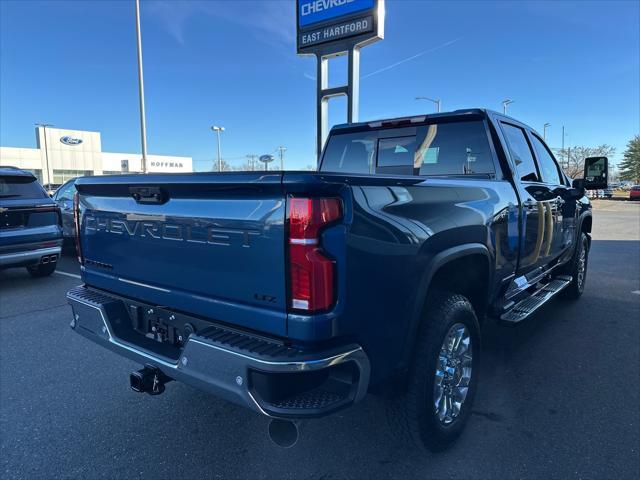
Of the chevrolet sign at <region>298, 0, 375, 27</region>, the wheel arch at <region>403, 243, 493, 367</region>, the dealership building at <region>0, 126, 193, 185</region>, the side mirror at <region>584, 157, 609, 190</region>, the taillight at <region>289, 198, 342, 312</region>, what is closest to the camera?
the taillight at <region>289, 198, 342, 312</region>

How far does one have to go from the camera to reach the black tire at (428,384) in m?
2.34

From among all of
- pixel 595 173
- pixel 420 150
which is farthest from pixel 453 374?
pixel 595 173

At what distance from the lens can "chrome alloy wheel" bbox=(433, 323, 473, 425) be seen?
256cm

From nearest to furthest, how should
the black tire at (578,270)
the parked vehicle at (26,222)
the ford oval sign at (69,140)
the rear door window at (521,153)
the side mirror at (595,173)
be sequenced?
the rear door window at (521,153), the side mirror at (595,173), the black tire at (578,270), the parked vehicle at (26,222), the ford oval sign at (69,140)

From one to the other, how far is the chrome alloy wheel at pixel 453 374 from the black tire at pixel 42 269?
6804mm

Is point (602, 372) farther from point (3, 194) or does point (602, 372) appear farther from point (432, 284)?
point (3, 194)

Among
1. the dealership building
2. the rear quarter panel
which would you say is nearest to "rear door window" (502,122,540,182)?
the rear quarter panel

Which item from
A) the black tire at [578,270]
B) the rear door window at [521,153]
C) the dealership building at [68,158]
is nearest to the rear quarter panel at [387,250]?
the rear door window at [521,153]

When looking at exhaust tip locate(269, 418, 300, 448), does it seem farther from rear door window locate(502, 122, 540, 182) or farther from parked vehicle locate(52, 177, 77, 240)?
parked vehicle locate(52, 177, 77, 240)

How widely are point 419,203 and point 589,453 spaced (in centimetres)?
179

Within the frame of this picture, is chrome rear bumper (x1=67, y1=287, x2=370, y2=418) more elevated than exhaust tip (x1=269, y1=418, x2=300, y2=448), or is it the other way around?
chrome rear bumper (x1=67, y1=287, x2=370, y2=418)

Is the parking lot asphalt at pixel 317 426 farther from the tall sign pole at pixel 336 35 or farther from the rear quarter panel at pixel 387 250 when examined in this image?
the tall sign pole at pixel 336 35

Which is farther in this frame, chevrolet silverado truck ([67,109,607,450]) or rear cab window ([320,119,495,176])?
rear cab window ([320,119,495,176])

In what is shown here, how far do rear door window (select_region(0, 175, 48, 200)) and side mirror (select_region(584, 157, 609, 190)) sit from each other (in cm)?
744
